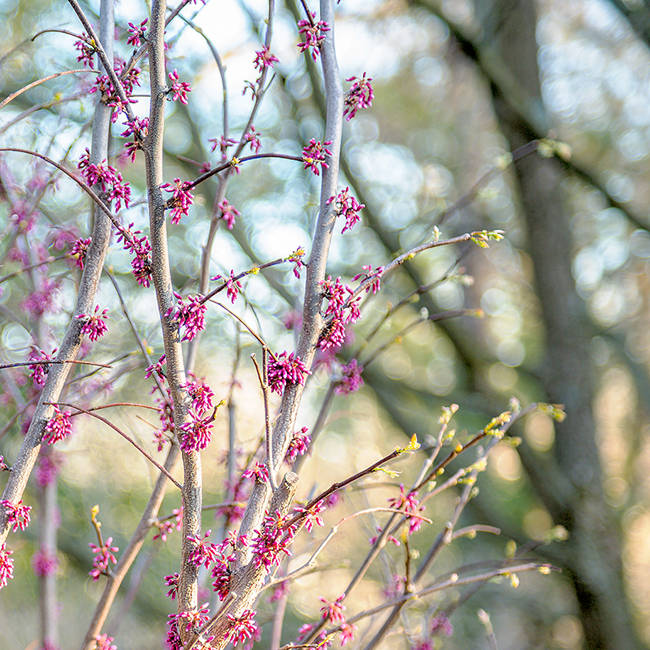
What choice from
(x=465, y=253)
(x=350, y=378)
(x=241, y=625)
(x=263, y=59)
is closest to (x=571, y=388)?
(x=465, y=253)

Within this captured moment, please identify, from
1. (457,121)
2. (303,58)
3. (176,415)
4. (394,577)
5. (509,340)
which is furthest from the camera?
(509,340)

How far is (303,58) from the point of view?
8.40 feet

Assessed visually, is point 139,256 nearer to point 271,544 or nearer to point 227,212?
point 227,212

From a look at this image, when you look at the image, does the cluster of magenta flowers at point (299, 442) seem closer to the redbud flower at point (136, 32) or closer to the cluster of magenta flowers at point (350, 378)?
the cluster of magenta flowers at point (350, 378)

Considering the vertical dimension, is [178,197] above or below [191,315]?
above

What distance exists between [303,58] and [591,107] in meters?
3.09

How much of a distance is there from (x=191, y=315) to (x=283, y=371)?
0.44ft

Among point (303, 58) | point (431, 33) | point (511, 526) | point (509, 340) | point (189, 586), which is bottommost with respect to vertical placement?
point (189, 586)

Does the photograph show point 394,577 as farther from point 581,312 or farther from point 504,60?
point 504,60

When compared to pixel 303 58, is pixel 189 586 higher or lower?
lower

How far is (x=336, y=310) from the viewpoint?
0.83 meters

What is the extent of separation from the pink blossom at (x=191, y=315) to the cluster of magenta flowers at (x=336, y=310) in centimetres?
16

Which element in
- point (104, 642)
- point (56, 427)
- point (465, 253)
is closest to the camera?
point (56, 427)

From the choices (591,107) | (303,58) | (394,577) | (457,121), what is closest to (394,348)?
(457,121)
